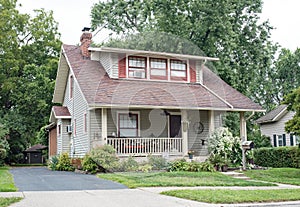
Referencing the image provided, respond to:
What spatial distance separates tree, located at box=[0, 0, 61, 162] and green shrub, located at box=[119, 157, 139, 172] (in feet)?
48.1

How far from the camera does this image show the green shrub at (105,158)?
1725 centimetres

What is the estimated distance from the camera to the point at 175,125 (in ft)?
70.4

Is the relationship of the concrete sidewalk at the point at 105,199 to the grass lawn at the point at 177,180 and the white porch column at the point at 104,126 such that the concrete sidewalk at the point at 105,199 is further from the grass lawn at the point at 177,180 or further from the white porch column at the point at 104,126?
the white porch column at the point at 104,126

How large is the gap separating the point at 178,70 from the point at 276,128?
42.9ft

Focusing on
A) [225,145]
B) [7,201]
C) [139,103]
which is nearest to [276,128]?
[225,145]

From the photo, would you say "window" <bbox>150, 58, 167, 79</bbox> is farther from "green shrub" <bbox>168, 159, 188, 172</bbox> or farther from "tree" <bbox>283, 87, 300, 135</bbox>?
"tree" <bbox>283, 87, 300, 135</bbox>

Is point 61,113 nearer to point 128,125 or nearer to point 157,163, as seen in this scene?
point 128,125

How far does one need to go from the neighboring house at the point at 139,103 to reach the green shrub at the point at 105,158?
2.70 feet

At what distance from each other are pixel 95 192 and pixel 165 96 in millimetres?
9491

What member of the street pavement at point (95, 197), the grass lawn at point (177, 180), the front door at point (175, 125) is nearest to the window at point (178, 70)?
the front door at point (175, 125)

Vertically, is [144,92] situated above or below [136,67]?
below

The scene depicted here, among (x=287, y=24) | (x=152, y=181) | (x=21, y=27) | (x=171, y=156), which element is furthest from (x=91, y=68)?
(x=287, y=24)

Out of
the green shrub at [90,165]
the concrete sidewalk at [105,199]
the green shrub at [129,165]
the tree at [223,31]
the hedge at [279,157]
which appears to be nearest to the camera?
the concrete sidewalk at [105,199]

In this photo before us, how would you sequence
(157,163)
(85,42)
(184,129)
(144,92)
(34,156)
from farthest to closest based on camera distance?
(34,156)
(85,42)
(144,92)
(184,129)
(157,163)
